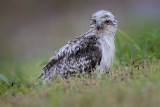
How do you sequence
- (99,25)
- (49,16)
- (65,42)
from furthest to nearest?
(49,16)
(65,42)
(99,25)

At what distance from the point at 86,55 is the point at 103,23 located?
1.09 m

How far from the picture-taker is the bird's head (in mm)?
7277

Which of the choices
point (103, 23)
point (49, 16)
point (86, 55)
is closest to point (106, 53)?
point (86, 55)

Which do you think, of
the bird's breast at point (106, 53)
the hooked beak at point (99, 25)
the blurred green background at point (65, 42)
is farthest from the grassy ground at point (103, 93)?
the hooked beak at point (99, 25)

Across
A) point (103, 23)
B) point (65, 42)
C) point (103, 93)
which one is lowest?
point (103, 93)

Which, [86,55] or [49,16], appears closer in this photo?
[86,55]

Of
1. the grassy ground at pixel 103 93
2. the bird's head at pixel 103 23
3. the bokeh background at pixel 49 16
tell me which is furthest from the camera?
the bokeh background at pixel 49 16

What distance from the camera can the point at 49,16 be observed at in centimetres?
2997

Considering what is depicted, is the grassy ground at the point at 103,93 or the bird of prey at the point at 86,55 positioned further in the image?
the bird of prey at the point at 86,55

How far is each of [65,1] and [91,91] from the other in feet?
89.0

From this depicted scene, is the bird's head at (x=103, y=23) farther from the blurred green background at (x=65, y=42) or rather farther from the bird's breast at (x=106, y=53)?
the blurred green background at (x=65, y=42)

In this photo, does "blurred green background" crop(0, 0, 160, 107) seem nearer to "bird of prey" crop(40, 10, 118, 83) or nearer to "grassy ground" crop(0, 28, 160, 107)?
"grassy ground" crop(0, 28, 160, 107)

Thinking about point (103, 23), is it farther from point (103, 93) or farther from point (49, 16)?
point (49, 16)

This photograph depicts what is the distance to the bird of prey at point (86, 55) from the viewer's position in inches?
263
